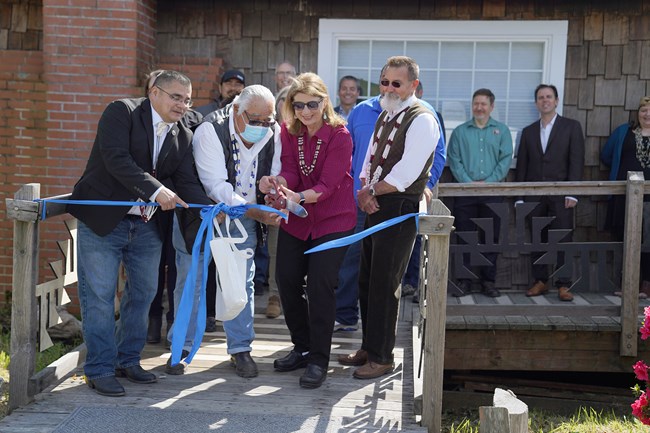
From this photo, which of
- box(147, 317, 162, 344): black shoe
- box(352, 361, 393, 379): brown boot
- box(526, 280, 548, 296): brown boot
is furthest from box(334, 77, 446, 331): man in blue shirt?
box(526, 280, 548, 296): brown boot

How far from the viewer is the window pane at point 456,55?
8477mm

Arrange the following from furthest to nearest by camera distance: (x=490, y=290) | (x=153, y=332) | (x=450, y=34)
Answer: (x=450, y=34)
(x=490, y=290)
(x=153, y=332)

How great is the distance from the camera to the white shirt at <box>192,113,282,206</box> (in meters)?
4.87

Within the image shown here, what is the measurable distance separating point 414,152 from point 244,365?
169 centimetres

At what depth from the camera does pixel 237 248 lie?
195 inches

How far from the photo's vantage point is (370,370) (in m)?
5.11

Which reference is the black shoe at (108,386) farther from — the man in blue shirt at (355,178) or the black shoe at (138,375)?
the man in blue shirt at (355,178)

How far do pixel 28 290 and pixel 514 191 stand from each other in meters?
3.81

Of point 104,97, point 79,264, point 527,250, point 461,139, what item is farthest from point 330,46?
point 79,264

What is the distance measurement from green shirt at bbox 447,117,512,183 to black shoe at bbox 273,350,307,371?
315 centimetres

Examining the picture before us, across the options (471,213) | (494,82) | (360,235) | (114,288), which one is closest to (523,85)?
(494,82)

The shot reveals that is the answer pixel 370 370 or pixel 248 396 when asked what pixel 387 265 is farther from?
pixel 248 396

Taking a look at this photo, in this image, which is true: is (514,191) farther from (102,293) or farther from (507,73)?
(102,293)

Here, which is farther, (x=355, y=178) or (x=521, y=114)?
(x=521, y=114)
